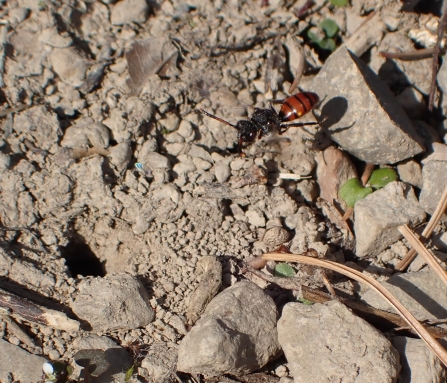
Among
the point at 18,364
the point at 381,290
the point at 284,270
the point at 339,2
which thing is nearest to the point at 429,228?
the point at 381,290

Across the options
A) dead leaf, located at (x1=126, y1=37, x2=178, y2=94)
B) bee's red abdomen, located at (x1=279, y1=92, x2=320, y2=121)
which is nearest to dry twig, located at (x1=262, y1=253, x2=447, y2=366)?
bee's red abdomen, located at (x1=279, y1=92, x2=320, y2=121)

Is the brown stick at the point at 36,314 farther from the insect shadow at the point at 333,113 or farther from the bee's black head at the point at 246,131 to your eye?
the insect shadow at the point at 333,113

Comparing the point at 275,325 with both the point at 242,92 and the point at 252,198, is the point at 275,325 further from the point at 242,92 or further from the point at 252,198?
the point at 242,92

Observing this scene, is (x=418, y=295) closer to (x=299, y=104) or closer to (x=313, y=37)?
(x=299, y=104)

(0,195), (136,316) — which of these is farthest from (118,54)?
(136,316)

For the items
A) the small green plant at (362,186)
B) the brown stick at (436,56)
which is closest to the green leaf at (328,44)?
the brown stick at (436,56)

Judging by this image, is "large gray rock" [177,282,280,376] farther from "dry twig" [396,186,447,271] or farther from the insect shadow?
the insect shadow
